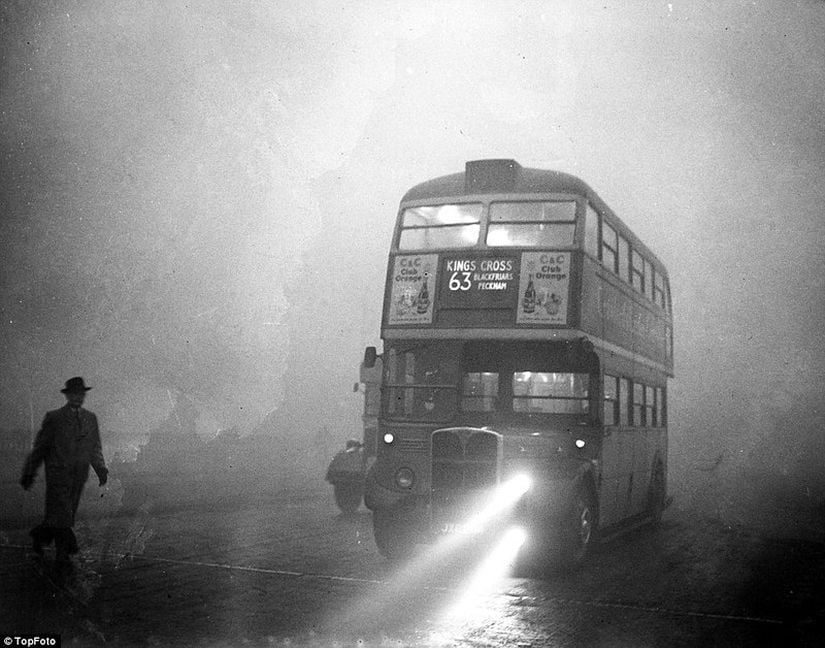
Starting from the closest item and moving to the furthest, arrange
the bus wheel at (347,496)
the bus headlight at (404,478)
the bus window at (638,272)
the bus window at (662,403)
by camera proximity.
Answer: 1. the bus headlight at (404,478)
2. the bus window at (638,272)
3. the bus window at (662,403)
4. the bus wheel at (347,496)

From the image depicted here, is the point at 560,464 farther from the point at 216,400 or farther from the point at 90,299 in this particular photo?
the point at 216,400

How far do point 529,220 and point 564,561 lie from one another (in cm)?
390

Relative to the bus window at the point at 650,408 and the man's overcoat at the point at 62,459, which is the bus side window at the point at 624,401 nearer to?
the bus window at the point at 650,408

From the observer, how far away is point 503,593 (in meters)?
8.62

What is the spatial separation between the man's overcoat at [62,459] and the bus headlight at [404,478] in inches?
128

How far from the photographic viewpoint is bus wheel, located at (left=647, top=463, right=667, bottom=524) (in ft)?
51.1

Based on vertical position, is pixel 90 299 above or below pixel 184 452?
above

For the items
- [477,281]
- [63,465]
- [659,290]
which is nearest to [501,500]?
[477,281]

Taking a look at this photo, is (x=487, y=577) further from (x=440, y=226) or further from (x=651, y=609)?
(x=440, y=226)

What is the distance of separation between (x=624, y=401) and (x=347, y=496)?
19.7ft

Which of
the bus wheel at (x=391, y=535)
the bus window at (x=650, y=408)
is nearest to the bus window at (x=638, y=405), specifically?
the bus window at (x=650, y=408)

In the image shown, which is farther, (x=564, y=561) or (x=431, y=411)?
(x=431, y=411)

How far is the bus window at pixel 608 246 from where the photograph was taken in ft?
39.1

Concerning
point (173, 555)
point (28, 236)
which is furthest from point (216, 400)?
point (173, 555)
